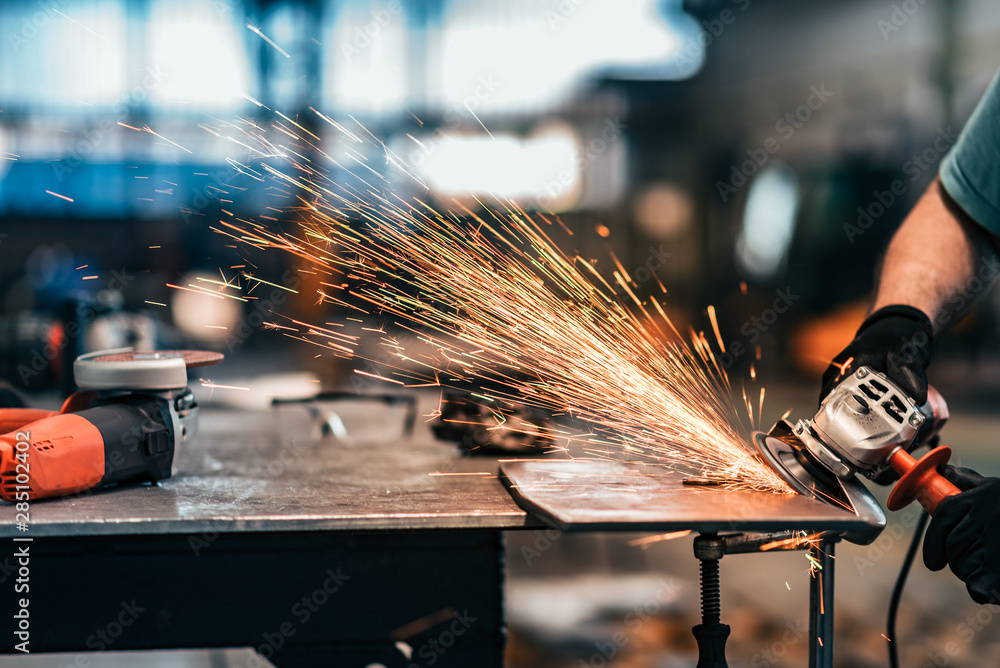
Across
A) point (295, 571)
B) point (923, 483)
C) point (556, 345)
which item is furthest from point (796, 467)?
point (295, 571)

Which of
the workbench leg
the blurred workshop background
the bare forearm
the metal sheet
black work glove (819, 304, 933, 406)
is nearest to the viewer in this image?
the metal sheet

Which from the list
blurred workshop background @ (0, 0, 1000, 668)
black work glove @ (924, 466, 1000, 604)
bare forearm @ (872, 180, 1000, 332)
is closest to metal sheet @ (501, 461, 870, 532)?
black work glove @ (924, 466, 1000, 604)

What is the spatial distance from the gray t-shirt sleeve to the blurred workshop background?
7.29ft

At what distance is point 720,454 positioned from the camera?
4.14 feet

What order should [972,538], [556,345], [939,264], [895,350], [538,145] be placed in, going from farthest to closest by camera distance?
1. [538,145]
2. [556,345]
3. [939,264]
4. [895,350]
5. [972,538]

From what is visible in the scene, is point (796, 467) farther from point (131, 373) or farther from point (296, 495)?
point (131, 373)

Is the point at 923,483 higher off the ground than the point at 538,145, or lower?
lower

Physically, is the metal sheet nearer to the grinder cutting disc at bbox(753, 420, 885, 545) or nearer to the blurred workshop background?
the grinder cutting disc at bbox(753, 420, 885, 545)

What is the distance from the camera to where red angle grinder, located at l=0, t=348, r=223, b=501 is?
1015mm

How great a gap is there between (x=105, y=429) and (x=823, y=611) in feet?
3.69

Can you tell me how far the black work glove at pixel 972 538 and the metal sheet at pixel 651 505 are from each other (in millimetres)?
135

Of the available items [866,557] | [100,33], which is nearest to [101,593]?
[866,557]

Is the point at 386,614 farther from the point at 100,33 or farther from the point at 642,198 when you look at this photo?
the point at 642,198

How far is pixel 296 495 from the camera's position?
114 cm
